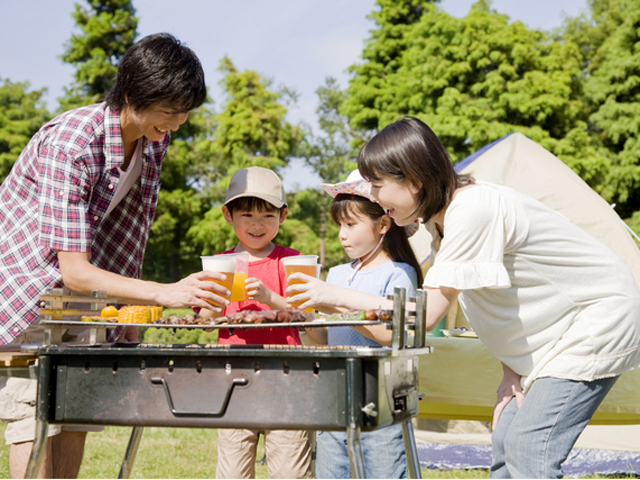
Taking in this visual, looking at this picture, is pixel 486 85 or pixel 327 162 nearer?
pixel 486 85

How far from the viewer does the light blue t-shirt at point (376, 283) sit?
3055 millimetres

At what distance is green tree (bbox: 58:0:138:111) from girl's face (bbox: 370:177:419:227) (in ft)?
58.5

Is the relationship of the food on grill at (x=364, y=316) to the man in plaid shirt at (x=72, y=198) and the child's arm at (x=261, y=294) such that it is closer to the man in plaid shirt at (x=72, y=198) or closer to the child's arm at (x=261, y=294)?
the child's arm at (x=261, y=294)

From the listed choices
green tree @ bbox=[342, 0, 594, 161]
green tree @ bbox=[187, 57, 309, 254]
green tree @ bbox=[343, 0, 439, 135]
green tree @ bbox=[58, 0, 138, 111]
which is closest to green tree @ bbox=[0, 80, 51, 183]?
green tree @ bbox=[58, 0, 138, 111]

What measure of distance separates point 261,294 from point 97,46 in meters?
18.9

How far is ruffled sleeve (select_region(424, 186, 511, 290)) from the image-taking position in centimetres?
220

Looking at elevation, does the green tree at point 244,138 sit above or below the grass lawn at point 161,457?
above

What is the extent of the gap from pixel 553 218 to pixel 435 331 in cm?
198

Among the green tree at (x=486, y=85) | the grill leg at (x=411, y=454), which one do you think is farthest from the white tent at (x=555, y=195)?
the green tree at (x=486, y=85)

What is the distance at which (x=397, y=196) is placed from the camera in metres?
2.44

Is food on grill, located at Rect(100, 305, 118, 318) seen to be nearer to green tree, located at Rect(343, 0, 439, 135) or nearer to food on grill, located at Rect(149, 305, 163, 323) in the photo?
food on grill, located at Rect(149, 305, 163, 323)

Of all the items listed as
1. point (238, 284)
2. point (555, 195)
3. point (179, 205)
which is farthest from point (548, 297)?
point (179, 205)

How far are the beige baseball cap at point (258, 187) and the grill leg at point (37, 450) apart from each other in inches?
63.0

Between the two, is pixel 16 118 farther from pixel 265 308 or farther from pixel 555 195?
pixel 265 308
